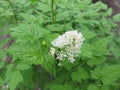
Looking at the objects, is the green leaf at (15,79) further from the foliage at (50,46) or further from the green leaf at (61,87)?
the green leaf at (61,87)

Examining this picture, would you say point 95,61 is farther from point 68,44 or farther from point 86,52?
point 68,44

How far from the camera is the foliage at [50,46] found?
1.86m

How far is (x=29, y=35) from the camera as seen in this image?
1.89 meters

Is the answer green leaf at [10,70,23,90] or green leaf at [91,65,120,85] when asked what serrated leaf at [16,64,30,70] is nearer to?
green leaf at [10,70,23,90]

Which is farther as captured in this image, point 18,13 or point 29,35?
point 18,13

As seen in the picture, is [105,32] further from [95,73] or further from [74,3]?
[95,73]

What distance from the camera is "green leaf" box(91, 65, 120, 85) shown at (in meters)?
1.95

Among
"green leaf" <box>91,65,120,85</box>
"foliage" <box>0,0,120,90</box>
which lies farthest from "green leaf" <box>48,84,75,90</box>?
"green leaf" <box>91,65,120,85</box>

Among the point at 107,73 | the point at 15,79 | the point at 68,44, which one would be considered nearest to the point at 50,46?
the point at 68,44

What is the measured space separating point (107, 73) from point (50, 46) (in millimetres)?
472

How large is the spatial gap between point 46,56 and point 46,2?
0.84 metres

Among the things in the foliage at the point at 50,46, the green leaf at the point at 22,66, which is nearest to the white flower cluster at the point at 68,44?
the foliage at the point at 50,46

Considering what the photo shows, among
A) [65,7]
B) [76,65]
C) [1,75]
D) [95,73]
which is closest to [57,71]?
[76,65]

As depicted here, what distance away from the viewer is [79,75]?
202cm
